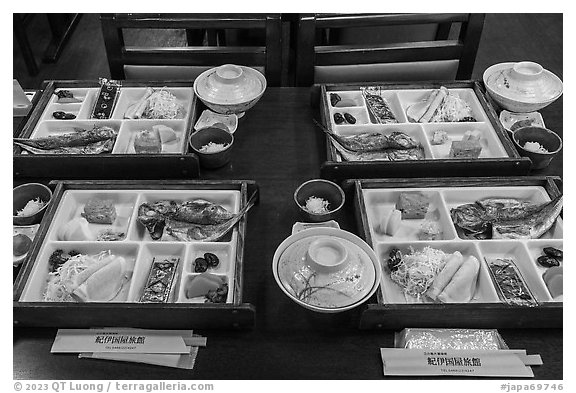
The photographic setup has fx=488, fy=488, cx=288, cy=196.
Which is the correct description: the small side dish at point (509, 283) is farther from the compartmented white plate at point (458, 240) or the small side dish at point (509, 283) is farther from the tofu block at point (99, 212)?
the tofu block at point (99, 212)

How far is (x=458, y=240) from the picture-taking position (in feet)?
5.40

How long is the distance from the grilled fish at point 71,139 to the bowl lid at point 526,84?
1.67 metres

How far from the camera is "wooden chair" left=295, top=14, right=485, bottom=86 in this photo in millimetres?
2293

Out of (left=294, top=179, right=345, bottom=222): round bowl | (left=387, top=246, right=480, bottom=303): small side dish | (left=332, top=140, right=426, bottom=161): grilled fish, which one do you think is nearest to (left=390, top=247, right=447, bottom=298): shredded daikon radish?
(left=387, top=246, right=480, bottom=303): small side dish

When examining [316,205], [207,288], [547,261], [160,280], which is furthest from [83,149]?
[547,261]

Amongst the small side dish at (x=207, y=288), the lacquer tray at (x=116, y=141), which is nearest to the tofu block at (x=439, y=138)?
the lacquer tray at (x=116, y=141)

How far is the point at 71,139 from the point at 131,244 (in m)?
0.61

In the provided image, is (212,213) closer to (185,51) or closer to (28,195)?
(28,195)

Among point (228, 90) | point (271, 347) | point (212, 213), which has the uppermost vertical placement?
point (228, 90)

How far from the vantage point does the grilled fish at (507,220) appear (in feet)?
5.51

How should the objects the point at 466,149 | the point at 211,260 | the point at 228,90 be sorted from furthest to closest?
1. the point at 228,90
2. the point at 466,149
3. the point at 211,260

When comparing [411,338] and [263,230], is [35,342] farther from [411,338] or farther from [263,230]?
[411,338]

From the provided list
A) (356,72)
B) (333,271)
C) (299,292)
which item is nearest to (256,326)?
(299,292)

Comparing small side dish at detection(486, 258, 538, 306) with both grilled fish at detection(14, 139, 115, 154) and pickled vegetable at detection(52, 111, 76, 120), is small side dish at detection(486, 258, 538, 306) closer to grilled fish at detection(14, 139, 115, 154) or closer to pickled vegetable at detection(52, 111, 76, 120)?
grilled fish at detection(14, 139, 115, 154)
